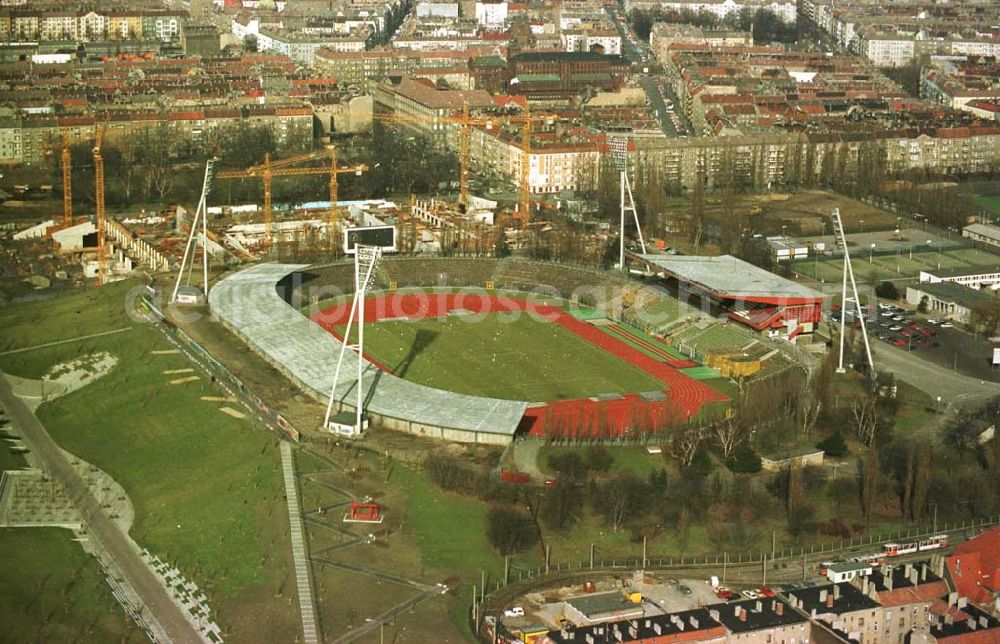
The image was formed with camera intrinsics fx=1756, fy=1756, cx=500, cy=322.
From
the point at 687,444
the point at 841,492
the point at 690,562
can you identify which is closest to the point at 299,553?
the point at 690,562

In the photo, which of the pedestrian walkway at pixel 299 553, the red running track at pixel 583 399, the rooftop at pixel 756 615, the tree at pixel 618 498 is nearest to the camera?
the rooftop at pixel 756 615

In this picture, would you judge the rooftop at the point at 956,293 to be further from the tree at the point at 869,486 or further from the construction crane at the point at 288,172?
the construction crane at the point at 288,172

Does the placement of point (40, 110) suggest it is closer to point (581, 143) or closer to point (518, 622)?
point (581, 143)

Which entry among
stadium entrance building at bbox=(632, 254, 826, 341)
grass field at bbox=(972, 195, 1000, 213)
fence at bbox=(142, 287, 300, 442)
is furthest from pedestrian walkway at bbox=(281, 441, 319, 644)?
grass field at bbox=(972, 195, 1000, 213)

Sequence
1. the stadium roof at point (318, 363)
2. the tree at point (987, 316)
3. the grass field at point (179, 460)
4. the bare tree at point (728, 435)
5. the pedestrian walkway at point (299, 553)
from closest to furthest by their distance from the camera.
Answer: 1. the pedestrian walkway at point (299, 553)
2. the grass field at point (179, 460)
3. the bare tree at point (728, 435)
4. the stadium roof at point (318, 363)
5. the tree at point (987, 316)

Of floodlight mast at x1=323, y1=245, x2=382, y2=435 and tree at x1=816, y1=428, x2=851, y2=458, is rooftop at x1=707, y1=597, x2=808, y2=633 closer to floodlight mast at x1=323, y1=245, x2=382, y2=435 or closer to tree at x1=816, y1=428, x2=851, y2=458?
tree at x1=816, y1=428, x2=851, y2=458

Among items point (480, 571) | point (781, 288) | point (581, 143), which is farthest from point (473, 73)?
point (480, 571)

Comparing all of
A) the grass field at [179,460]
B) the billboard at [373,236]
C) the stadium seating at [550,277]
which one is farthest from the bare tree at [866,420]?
the billboard at [373,236]
